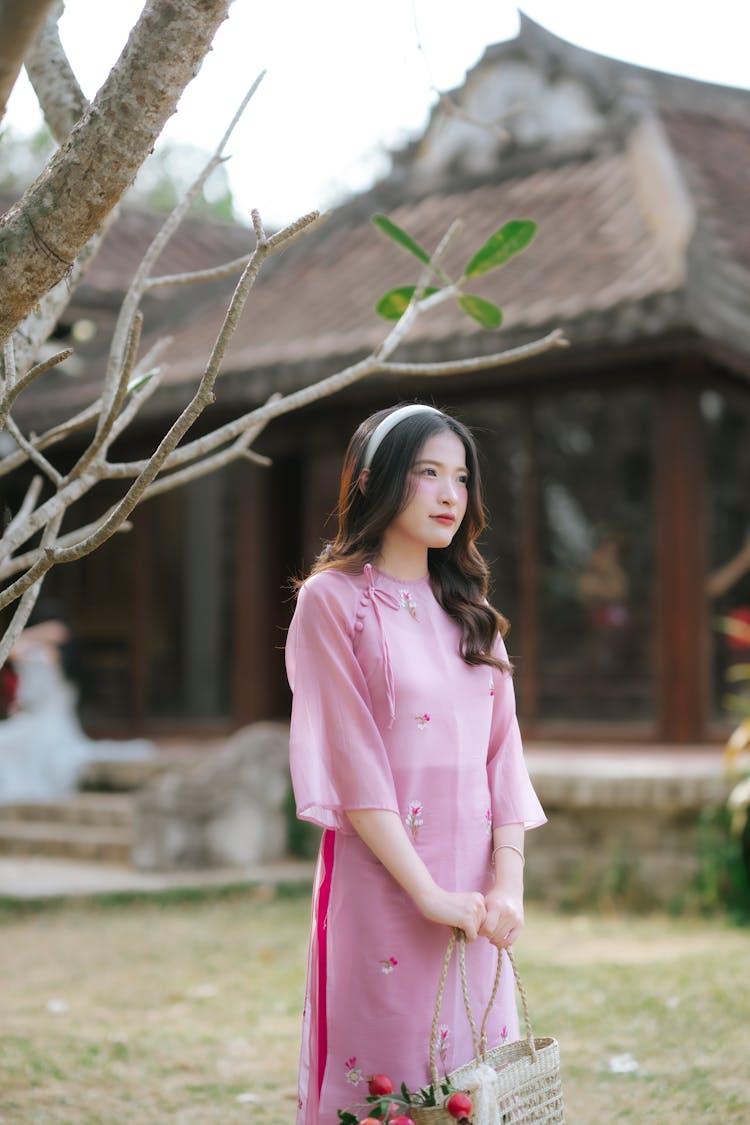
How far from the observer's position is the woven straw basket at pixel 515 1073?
2.51 m

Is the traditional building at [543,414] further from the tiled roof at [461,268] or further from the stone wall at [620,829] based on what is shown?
the stone wall at [620,829]

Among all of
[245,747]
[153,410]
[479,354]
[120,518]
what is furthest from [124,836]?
[120,518]

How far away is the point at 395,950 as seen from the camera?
8.85ft

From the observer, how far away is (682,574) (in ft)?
27.4

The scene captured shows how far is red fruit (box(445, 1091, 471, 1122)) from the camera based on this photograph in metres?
2.41

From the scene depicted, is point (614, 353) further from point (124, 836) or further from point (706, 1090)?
point (706, 1090)

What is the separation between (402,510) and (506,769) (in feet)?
1.77

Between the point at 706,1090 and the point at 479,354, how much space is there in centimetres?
491

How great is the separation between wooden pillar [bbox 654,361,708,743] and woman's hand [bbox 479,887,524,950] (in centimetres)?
578

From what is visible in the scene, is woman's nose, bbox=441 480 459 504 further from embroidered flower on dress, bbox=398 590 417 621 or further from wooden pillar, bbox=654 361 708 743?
wooden pillar, bbox=654 361 708 743

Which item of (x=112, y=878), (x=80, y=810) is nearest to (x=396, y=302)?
(x=112, y=878)

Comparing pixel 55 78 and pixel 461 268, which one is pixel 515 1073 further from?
pixel 461 268

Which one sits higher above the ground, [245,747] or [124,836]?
[245,747]

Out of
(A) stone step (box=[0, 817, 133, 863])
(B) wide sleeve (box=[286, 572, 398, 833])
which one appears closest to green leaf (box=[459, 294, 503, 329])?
(B) wide sleeve (box=[286, 572, 398, 833])
